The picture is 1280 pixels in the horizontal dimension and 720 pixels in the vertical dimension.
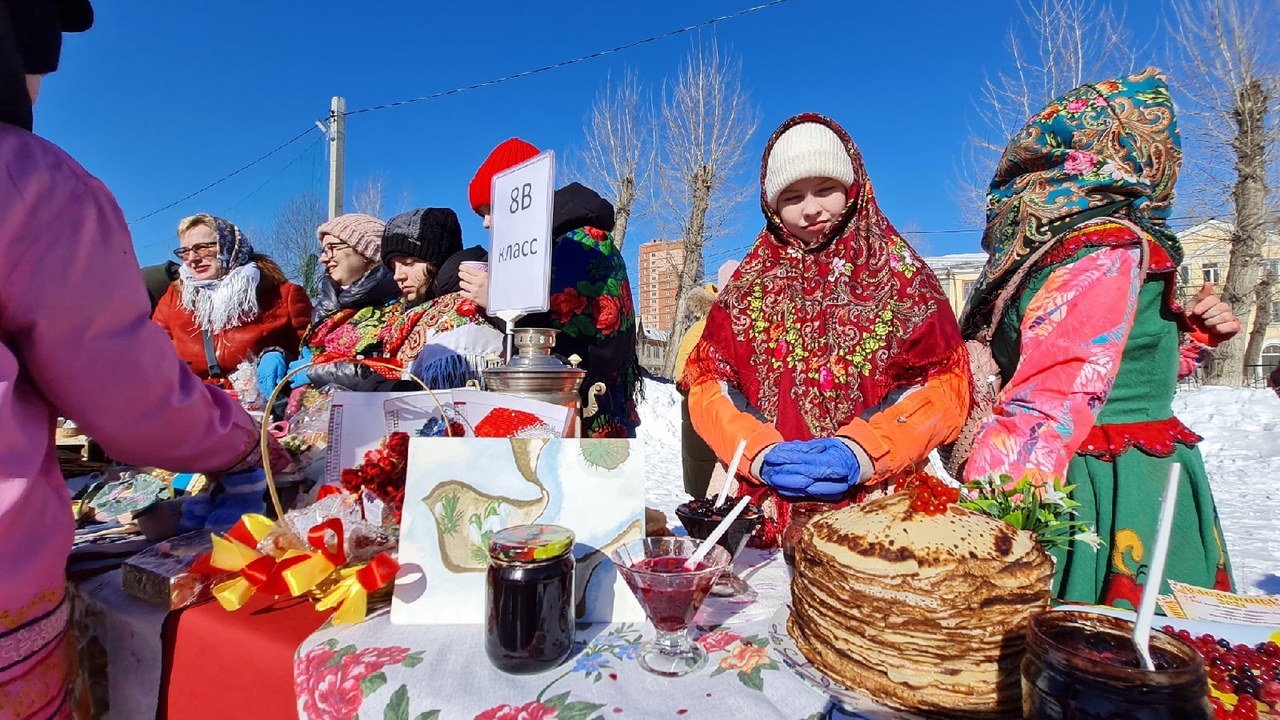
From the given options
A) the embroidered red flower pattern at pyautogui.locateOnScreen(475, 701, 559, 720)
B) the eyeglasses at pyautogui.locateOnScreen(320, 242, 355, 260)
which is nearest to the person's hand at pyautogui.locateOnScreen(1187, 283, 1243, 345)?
the embroidered red flower pattern at pyautogui.locateOnScreen(475, 701, 559, 720)

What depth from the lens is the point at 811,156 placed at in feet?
5.34

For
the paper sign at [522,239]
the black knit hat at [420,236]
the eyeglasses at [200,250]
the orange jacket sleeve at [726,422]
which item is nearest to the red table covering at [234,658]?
the paper sign at [522,239]

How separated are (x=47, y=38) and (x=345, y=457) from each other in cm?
89

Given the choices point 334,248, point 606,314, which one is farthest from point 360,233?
point 606,314

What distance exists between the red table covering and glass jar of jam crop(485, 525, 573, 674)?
0.37 metres

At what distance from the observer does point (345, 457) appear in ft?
4.50

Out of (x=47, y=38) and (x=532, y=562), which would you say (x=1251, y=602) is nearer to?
(x=532, y=562)

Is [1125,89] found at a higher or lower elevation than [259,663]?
higher

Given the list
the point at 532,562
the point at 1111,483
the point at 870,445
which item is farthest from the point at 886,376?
the point at 532,562

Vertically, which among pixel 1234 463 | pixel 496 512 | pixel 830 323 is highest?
pixel 830 323

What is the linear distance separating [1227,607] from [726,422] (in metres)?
0.98

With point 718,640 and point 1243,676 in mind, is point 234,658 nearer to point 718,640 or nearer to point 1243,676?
point 718,640

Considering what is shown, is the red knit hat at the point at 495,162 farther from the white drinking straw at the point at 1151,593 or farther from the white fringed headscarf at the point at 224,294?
the white drinking straw at the point at 1151,593

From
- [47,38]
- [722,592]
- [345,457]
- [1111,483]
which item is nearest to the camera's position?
[47,38]
